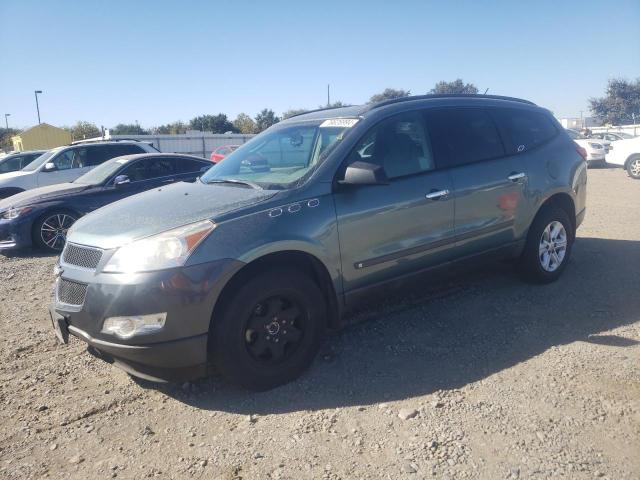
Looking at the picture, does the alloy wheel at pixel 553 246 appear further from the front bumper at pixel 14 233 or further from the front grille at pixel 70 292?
the front bumper at pixel 14 233

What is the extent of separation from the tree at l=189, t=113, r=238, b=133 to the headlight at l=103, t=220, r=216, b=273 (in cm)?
6154

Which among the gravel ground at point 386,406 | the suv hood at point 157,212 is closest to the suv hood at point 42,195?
the gravel ground at point 386,406

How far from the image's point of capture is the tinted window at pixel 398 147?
3879 millimetres

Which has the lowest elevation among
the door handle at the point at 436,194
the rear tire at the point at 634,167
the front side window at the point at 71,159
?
the rear tire at the point at 634,167

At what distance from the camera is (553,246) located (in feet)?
16.9

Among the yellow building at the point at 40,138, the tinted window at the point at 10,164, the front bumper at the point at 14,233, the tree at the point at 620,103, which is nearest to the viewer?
the front bumper at the point at 14,233

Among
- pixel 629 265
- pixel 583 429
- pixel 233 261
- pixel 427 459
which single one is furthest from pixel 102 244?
pixel 629 265

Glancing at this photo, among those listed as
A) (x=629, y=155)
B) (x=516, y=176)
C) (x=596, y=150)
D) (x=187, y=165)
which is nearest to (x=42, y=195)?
(x=187, y=165)

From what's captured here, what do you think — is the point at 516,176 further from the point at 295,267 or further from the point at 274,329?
the point at 274,329

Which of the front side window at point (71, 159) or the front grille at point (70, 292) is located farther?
the front side window at point (71, 159)

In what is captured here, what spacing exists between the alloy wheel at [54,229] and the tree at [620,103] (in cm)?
6254

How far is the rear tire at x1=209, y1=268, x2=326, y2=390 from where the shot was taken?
10.1 ft

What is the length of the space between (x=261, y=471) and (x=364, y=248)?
5.53 feet

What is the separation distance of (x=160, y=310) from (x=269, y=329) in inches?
28.5
